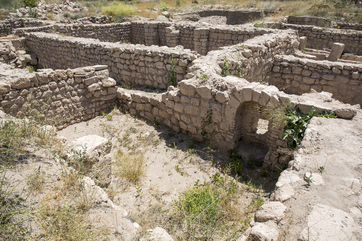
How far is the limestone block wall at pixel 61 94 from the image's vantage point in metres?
5.62

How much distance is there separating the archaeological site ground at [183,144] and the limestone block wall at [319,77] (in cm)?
4

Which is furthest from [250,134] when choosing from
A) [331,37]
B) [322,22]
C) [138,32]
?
[322,22]

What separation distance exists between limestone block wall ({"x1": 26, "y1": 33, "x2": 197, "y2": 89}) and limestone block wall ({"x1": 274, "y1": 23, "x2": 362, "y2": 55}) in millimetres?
9173

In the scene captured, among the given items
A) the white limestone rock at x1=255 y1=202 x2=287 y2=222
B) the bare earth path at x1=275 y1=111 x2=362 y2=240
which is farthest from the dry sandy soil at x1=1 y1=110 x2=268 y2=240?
the bare earth path at x1=275 y1=111 x2=362 y2=240

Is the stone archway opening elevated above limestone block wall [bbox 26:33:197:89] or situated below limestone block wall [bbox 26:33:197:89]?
below

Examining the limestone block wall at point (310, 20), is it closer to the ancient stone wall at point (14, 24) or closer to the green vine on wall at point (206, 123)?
the green vine on wall at point (206, 123)

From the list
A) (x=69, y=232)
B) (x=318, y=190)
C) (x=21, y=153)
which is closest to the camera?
(x=69, y=232)

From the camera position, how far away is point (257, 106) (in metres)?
5.11

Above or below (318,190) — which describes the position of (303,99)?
above

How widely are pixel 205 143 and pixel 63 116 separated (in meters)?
4.05

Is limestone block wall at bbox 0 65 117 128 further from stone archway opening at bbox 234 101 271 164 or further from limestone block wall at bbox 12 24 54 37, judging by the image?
limestone block wall at bbox 12 24 54 37

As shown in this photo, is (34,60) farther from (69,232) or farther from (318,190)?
(318,190)

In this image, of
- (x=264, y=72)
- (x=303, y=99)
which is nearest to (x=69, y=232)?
(x=303, y=99)

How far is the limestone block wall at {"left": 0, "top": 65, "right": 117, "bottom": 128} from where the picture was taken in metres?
5.62
